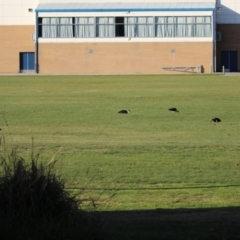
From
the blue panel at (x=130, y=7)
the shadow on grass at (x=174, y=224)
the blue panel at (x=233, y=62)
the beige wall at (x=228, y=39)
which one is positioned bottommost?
the shadow on grass at (x=174, y=224)

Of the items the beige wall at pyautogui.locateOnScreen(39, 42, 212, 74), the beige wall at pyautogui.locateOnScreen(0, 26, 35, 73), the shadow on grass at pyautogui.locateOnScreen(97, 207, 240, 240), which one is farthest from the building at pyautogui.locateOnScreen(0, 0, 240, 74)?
the shadow on grass at pyautogui.locateOnScreen(97, 207, 240, 240)

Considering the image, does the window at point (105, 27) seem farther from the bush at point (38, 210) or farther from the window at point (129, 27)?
the bush at point (38, 210)

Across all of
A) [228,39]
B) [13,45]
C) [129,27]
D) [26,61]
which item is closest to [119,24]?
[129,27]

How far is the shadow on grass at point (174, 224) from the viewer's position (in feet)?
30.9

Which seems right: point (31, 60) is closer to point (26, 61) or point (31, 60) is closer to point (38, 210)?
point (26, 61)

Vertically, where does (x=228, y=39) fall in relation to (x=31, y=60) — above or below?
above

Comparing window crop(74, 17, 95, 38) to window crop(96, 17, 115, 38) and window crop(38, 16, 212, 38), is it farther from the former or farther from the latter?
window crop(96, 17, 115, 38)

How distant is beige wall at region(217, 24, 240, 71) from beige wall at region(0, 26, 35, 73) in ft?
65.5

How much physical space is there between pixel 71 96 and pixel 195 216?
29099mm

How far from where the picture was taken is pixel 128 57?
3132 inches

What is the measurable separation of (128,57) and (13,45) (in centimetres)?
1390

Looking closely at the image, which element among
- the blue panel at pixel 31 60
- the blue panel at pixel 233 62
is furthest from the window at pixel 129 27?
the blue panel at pixel 233 62

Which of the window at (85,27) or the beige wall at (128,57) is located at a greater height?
the window at (85,27)

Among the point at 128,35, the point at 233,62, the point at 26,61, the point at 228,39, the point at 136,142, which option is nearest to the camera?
the point at 136,142
